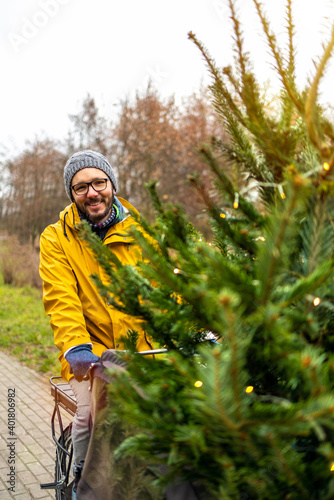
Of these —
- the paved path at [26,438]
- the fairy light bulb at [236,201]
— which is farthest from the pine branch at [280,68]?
the paved path at [26,438]

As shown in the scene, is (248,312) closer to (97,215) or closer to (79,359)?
(79,359)

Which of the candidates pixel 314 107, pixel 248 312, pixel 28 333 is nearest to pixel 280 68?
pixel 314 107

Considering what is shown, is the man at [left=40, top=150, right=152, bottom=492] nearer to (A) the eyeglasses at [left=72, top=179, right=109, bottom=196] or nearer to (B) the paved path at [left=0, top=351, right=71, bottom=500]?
(A) the eyeglasses at [left=72, top=179, right=109, bottom=196]

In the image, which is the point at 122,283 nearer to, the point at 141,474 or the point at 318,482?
the point at 141,474

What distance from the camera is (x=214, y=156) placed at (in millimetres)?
1301

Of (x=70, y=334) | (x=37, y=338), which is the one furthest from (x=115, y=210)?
(x=37, y=338)

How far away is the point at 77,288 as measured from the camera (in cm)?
291

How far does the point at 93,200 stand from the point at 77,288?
0.64m

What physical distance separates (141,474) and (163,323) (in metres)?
0.54

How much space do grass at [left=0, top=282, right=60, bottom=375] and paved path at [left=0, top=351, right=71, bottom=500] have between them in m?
0.46

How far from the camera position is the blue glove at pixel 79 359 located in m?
2.29

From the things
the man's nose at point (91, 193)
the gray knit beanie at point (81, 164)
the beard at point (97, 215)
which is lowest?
the beard at point (97, 215)

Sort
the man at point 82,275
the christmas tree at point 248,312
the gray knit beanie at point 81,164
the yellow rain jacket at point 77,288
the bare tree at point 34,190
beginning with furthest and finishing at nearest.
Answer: the bare tree at point 34,190, the gray knit beanie at point 81,164, the yellow rain jacket at point 77,288, the man at point 82,275, the christmas tree at point 248,312

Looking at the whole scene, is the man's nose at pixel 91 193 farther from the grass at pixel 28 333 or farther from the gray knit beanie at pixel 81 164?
the grass at pixel 28 333
